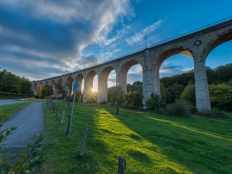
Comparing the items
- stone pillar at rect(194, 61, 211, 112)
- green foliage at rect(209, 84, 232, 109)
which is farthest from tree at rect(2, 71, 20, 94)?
green foliage at rect(209, 84, 232, 109)

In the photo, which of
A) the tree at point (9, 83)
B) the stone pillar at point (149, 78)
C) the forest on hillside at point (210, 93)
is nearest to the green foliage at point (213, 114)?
the forest on hillside at point (210, 93)

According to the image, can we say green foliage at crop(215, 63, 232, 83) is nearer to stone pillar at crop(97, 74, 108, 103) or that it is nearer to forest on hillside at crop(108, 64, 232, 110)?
forest on hillside at crop(108, 64, 232, 110)

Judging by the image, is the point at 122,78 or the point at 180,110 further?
the point at 122,78

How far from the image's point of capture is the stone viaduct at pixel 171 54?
15.7 m

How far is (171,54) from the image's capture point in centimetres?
2119

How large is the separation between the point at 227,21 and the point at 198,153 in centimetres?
1777

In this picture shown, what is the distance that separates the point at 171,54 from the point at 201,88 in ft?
26.3

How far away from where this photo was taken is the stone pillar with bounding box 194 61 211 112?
1553 cm

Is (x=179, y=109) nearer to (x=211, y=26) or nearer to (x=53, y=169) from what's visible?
(x=211, y=26)

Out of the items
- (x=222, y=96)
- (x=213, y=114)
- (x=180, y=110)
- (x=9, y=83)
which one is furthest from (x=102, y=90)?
(x=9, y=83)

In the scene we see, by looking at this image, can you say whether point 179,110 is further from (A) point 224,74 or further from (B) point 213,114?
(A) point 224,74

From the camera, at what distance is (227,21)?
48.1ft

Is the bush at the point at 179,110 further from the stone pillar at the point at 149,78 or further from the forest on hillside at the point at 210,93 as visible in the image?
Answer: the stone pillar at the point at 149,78

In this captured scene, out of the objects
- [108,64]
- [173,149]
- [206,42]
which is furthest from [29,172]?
[108,64]
